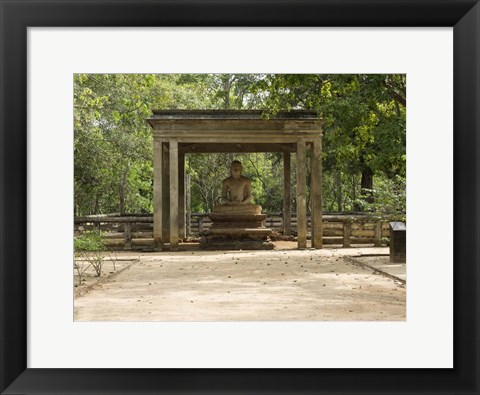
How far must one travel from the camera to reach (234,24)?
4180mm

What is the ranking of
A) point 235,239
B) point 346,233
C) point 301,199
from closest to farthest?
point 301,199 < point 235,239 < point 346,233

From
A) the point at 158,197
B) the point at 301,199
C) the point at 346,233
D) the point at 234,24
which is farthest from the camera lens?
the point at 346,233

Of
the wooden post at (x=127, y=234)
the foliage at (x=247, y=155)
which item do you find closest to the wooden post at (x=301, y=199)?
the foliage at (x=247, y=155)

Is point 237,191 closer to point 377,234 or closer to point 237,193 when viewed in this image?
point 237,193

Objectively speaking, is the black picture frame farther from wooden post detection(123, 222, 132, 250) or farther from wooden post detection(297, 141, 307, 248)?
wooden post detection(123, 222, 132, 250)

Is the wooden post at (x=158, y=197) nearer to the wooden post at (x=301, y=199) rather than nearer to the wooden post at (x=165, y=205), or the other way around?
the wooden post at (x=165, y=205)

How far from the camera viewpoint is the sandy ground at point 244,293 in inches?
295

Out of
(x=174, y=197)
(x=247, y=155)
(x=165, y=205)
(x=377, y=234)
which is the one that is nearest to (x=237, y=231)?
(x=174, y=197)

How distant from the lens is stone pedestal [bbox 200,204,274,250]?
17.9 m

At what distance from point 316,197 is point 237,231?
8.13 ft

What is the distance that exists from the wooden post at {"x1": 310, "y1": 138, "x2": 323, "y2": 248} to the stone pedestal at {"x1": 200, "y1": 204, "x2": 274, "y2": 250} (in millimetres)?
1298

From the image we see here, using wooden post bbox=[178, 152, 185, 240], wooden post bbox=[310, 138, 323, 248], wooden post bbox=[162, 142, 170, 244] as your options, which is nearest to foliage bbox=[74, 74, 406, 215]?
wooden post bbox=[310, 138, 323, 248]

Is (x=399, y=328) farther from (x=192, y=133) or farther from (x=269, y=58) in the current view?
(x=192, y=133)

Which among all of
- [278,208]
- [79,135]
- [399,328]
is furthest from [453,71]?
[278,208]
